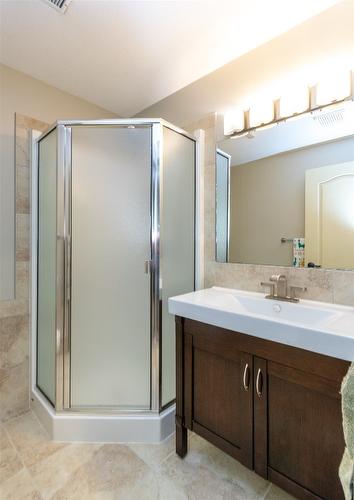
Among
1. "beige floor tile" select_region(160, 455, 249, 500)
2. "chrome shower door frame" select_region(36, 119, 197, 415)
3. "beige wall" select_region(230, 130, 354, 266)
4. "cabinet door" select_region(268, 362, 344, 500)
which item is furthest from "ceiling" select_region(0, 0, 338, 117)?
"beige floor tile" select_region(160, 455, 249, 500)

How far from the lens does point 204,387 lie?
4.32 feet

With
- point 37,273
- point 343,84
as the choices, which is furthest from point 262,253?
point 37,273

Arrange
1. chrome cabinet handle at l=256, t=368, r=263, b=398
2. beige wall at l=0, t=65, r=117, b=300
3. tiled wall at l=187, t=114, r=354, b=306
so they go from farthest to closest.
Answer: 1. beige wall at l=0, t=65, r=117, b=300
2. tiled wall at l=187, t=114, r=354, b=306
3. chrome cabinet handle at l=256, t=368, r=263, b=398

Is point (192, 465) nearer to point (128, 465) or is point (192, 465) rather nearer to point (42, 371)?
point (128, 465)

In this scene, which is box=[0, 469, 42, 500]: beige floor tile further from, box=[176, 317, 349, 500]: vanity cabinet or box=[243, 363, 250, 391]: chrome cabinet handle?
box=[243, 363, 250, 391]: chrome cabinet handle

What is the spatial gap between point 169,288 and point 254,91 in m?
1.39

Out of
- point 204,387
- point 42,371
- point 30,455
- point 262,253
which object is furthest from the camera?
point 42,371

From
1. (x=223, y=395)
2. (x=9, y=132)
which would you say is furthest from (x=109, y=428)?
(x=9, y=132)

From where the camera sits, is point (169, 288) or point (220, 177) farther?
point (220, 177)

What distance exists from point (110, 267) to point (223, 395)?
37.2 inches

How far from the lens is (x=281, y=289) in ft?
4.72

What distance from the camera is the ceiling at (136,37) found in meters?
1.27

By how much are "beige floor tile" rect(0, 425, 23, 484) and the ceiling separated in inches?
93.5

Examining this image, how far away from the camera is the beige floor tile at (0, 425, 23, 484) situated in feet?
4.35
